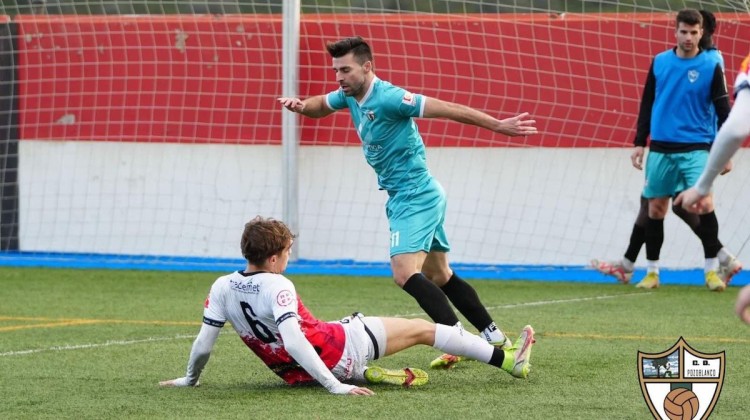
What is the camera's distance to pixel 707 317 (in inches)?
371

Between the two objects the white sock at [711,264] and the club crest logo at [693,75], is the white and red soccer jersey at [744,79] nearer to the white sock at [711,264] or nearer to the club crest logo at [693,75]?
the club crest logo at [693,75]

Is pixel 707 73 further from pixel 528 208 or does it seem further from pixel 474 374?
pixel 474 374

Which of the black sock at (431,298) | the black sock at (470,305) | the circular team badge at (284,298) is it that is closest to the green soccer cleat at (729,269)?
the black sock at (470,305)

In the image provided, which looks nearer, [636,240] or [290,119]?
[636,240]

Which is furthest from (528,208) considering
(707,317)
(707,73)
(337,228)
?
(707,317)

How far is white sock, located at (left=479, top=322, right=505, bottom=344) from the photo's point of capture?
728cm

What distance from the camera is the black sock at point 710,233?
438 inches

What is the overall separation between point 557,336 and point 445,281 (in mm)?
1267

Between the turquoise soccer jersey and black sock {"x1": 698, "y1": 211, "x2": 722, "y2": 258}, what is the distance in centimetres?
443

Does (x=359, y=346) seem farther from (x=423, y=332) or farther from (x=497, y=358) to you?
(x=497, y=358)

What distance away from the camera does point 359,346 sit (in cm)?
625

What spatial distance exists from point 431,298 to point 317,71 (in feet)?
22.9

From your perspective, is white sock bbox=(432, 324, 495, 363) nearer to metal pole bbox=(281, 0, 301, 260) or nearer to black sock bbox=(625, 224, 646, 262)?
black sock bbox=(625, 224, 646, 262)

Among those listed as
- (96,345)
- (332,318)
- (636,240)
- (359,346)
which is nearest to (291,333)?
(359,346)
